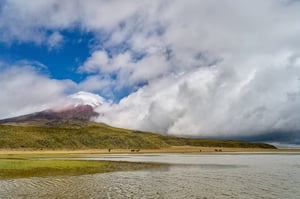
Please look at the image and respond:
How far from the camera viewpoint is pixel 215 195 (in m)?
31.0

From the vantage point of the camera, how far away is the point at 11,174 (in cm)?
4662

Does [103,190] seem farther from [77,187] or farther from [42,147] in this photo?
[42,147]

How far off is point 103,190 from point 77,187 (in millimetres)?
3597

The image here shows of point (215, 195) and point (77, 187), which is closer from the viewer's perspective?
point (215, 195)

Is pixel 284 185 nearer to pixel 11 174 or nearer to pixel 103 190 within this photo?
pixel 103 190

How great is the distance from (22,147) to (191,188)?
140 meters

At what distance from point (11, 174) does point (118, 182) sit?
18209 millimetres

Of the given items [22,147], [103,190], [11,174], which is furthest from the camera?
[22,147]

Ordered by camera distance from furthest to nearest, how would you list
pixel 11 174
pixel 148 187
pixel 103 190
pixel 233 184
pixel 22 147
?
pixel 22 147 → pixel 11 174 → pixel 233 184 → pixel 148 187 → pixel 103 190

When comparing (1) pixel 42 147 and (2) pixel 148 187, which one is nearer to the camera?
(2) pixel 148 187

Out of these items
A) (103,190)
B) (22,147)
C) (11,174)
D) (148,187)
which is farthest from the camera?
(22,147)

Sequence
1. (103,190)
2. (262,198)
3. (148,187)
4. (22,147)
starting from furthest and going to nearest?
(22,147)
(148,187)
(103,190)
(262,198)

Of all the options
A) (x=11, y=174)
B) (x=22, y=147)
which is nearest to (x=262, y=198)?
(x=11, y=174)

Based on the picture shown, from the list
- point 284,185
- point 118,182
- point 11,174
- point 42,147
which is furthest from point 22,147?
point 284,185
